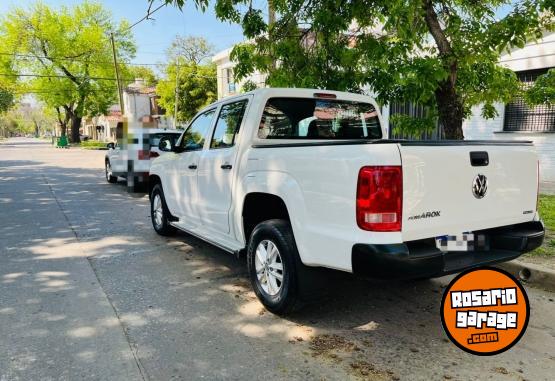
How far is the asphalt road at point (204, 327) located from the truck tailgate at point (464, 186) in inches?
35.2

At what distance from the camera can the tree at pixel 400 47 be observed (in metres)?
5.31

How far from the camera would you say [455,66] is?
577 cm

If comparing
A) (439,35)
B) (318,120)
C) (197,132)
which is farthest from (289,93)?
(439,35)

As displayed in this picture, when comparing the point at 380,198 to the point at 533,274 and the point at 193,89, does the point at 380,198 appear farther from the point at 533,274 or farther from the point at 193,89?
the point at 193,89

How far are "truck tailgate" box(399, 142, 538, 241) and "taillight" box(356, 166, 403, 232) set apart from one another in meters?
0.06

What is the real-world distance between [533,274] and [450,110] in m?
2.44

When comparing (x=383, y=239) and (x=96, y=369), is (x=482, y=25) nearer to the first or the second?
(x=383, y=239)

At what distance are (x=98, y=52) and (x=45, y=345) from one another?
1778 inches

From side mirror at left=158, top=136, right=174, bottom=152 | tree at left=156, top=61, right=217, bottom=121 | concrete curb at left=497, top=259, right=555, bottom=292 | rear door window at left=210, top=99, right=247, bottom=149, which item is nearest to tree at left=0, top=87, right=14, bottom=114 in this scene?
tree at left=156, top=61, right=217, bottom=121

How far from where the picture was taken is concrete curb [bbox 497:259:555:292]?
4.47 meters

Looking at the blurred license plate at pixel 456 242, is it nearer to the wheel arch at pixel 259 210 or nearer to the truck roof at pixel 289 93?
the wheel arch at pixel 259 210

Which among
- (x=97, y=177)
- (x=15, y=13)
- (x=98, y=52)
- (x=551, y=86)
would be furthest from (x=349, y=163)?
(x=15, y=13)

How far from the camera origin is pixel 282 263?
11.9 feet

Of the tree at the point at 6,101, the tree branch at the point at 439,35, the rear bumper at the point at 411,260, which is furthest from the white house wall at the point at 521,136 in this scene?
the tree at the point at 6,101
